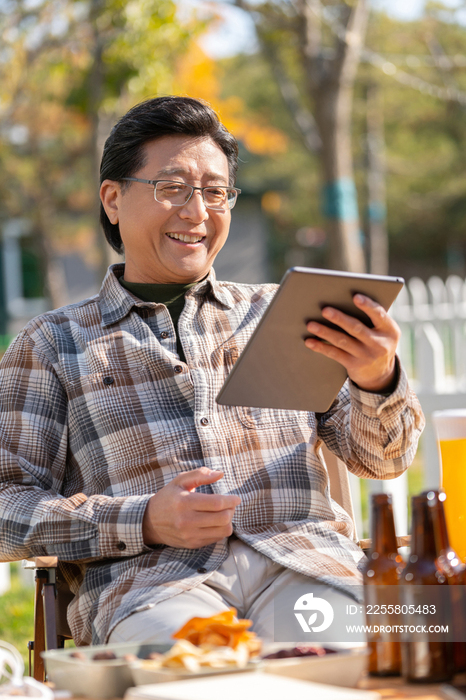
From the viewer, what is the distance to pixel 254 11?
8812mm

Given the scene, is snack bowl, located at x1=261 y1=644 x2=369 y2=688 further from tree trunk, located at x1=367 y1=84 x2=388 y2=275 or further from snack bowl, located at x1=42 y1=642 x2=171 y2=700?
tree trunk, located at x1=367 y1=84 x2=388 y2=275

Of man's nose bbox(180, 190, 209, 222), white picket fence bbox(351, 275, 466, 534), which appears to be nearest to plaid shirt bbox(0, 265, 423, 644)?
man's nose bbox(180, 190, 209, 222)

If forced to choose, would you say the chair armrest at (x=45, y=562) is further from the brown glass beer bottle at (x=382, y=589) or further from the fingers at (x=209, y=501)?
the brown glass beer bottle at (x=382, y=589)

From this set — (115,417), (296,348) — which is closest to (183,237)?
(115,417)

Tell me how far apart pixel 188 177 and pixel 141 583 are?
4.05 ft

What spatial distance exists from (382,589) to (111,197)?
5.83 ft

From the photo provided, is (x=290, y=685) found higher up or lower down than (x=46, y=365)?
lower down

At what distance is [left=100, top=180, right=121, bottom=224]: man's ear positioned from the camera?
271 cm

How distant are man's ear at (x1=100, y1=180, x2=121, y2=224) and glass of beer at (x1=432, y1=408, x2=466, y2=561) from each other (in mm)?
1273

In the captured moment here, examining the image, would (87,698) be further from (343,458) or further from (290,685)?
(343,458)

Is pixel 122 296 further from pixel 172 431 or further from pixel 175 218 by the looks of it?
pixel 172 431

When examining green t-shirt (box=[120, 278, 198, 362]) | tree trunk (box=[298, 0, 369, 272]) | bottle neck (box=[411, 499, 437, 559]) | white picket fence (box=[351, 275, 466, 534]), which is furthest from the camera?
tree trunk (box=[298, 0, 369, 272])

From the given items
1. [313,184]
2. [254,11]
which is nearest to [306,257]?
[313,184]

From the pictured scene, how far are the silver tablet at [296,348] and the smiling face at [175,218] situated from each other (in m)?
0.66
